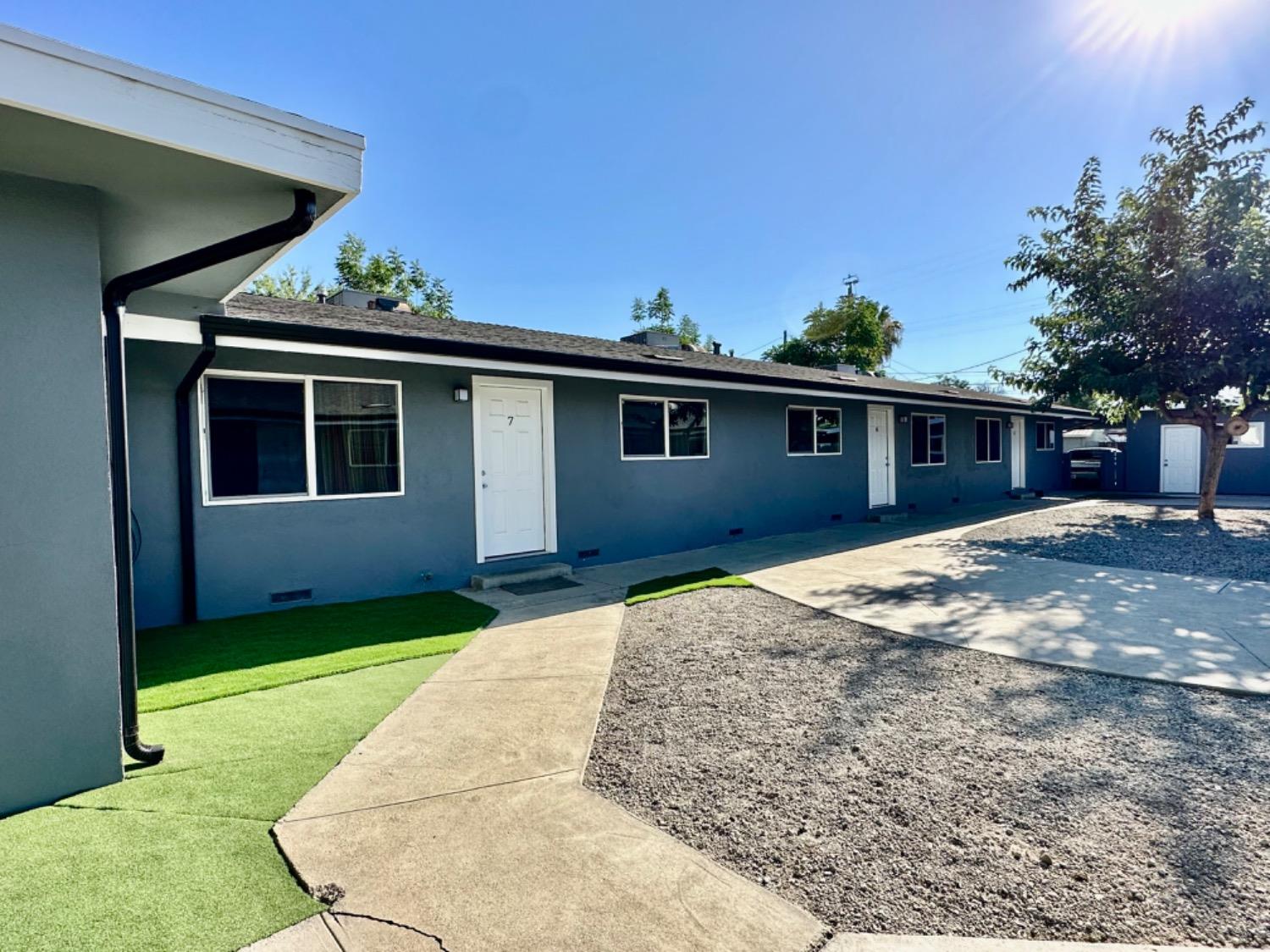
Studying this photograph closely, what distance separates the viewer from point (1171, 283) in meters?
9.91

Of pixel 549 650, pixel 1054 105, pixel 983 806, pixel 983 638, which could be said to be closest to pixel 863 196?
pixel 1054 105

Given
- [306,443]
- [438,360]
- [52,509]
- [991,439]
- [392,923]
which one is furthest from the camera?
[991,439]

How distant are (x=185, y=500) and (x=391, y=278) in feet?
94.6

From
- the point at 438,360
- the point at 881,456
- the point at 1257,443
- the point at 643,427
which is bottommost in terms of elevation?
the point at 881,456

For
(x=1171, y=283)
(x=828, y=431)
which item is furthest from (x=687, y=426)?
(x=1171, y=283)

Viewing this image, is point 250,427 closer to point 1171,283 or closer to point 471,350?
point 471,350

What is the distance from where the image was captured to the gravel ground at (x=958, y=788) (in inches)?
78.7

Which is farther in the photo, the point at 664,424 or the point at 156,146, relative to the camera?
the point at 664,424

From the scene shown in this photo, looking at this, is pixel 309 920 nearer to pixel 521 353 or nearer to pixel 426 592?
pixel 426 592

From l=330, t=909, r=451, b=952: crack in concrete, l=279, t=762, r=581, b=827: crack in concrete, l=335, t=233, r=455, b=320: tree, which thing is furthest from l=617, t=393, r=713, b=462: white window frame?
l=335, t=233, r=455, b=320: tree

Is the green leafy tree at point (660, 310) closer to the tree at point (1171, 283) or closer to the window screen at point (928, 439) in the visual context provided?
the window screen at point (928, 439)

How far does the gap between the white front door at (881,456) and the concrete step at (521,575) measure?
8152mm

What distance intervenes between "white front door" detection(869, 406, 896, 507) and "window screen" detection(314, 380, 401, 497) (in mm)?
10192

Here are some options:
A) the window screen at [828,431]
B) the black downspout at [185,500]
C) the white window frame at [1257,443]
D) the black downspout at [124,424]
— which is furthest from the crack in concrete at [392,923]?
the white window frame at [1257,443]
